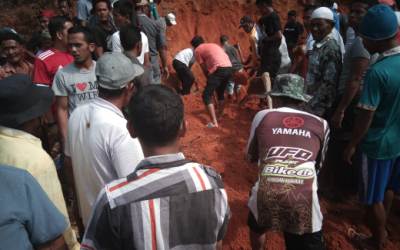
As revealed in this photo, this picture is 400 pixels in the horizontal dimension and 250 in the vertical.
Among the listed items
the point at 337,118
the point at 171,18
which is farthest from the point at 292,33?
the point at 337,118

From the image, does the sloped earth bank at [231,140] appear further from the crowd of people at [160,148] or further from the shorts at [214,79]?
the shorts at [214,79]

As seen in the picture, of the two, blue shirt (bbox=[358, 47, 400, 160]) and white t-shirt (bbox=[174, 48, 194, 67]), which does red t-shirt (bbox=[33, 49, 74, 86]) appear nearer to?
blue shirt (bbox=[358, 47, 400, 160])

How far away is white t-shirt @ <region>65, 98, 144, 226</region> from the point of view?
96.8 inches

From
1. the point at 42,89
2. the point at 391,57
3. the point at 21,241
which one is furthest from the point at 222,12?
the point at 21,241

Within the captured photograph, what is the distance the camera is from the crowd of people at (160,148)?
5.38ft

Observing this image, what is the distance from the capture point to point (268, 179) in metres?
2.93

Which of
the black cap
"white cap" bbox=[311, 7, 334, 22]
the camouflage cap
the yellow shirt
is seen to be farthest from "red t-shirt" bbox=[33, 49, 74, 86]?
"white cap" bbox=[311, 7, 334, 22]

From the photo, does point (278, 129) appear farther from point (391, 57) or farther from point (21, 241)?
point (21, 241)

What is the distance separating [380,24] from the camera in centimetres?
331

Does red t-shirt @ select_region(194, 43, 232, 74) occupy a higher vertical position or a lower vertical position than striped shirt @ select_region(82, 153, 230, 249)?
lower

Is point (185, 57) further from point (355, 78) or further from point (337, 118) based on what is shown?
point (355, 78)

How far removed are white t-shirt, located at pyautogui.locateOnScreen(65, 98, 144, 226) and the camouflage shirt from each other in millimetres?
2581

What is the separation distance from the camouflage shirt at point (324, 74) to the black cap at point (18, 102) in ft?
10.1

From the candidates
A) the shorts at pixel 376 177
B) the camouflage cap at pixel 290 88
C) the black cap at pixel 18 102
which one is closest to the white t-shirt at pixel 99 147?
the black cap at pixel 18 102
